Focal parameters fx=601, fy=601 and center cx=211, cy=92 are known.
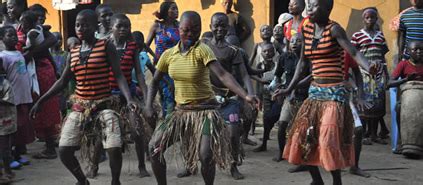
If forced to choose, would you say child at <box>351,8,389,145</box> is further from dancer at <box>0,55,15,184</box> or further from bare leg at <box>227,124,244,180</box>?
dancer at <box>0,55,15,184</box>

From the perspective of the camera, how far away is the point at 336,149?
5219 millimetres

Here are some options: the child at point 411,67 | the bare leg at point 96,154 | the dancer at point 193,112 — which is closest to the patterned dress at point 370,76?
the child at point 411,67

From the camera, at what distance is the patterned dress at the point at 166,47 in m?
7.39

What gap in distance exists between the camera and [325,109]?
5324 mm

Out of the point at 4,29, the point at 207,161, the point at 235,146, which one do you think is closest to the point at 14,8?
the point at 4,29

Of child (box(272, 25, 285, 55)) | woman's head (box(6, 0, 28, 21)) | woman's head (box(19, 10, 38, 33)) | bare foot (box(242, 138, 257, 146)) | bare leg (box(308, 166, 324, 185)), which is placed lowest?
bare foot (box(242, 138, 257, 146))

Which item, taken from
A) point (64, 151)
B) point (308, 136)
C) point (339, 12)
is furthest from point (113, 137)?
point (339, 12)

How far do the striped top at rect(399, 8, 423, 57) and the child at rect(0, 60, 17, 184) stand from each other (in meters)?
4.86

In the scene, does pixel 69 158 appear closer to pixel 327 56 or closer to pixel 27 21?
pixel 327 56

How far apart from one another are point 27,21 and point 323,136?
415 centimetres

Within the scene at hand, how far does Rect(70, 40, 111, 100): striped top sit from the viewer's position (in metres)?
5.50

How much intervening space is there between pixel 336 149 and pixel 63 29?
27.1ft

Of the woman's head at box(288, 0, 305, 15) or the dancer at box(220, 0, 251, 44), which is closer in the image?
the woman's head at box(288, 0, 305, 15)

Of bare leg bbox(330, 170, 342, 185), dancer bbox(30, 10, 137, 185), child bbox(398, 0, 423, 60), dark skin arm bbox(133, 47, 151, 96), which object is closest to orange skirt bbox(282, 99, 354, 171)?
bare leg bbox(330, 170, 342, 185)
